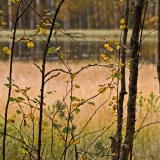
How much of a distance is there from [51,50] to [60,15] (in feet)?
205

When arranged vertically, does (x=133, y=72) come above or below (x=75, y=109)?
above

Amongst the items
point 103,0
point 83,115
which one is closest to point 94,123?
point 83,115

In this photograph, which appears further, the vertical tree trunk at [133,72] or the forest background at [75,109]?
the forest background at [75,109]

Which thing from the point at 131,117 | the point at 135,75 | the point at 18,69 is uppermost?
the point at 135,75

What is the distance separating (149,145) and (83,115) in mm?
1910

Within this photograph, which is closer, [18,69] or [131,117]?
[131,117]

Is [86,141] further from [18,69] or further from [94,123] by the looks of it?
[18,69]

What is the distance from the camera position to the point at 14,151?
14.2ft

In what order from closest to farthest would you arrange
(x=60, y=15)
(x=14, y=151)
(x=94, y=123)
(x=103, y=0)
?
1. (x=14, y=151)
2. (x=94, y=123)
3. (x=60, y=15)
4. (x=103, y=0)

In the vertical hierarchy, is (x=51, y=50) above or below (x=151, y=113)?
above

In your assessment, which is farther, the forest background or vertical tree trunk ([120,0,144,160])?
the forest background

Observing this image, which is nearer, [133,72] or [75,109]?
[133,72]

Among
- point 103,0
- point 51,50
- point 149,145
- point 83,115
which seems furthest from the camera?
point 103,0

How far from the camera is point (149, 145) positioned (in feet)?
15.6
